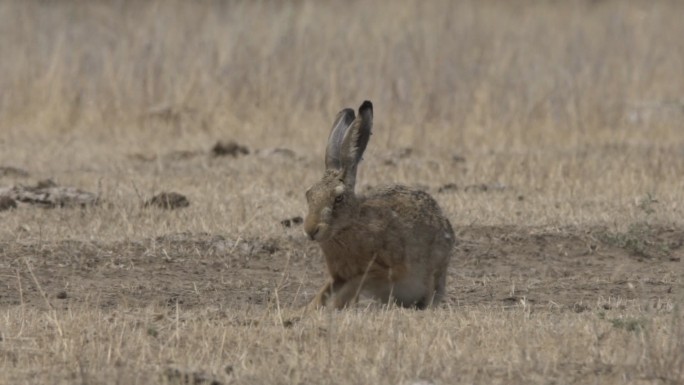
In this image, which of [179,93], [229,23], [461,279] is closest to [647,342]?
[461,279]

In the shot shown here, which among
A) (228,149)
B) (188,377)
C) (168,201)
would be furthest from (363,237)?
(228,149)

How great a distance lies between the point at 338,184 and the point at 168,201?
3.16 m

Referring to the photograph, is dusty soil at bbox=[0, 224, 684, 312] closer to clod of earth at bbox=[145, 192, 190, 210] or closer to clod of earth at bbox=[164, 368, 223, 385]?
clod of earth at bbox=[145, 192, 190, 210]

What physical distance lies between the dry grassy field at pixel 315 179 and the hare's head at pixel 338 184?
403 mm

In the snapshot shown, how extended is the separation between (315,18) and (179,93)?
268 centimetres

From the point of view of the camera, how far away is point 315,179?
10781 millimetres

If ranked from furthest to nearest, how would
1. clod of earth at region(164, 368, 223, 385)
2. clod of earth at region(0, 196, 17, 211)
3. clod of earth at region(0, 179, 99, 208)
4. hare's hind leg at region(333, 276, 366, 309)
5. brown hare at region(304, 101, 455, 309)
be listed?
clod of earth at region(0, 179, 99, 208)
clod of earth at region(0, 196, 17, 211)
hare's hind leg at region(333, 276, 366, 309)
brown hare at region(304, 101, 455, 309)
clod of earth at region(164, 368, 223, 385)

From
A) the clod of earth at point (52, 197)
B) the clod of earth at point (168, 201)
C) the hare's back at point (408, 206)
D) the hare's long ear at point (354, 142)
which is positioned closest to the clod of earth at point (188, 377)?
the hare's long ear at point (354, 142)

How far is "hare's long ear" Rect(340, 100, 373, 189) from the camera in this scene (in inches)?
251

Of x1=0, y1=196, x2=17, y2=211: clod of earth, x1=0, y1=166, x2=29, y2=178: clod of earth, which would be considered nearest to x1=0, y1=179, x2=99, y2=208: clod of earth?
x1=0, y1=196, x2=17, y2=211: clod of earth

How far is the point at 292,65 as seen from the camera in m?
14.3

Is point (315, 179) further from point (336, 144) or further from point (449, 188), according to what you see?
point (336, 144)

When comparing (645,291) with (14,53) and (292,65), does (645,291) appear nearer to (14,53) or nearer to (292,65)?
(292,65)

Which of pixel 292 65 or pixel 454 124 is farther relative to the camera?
pixel 292 65
